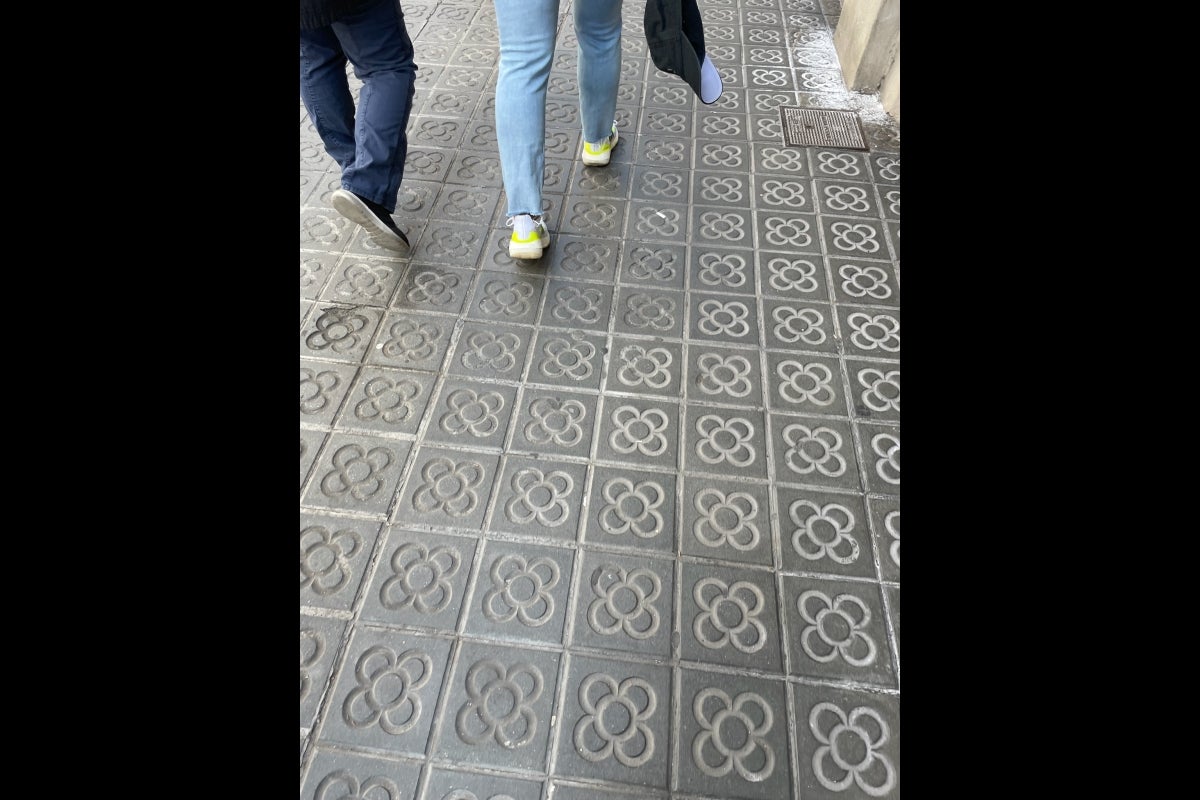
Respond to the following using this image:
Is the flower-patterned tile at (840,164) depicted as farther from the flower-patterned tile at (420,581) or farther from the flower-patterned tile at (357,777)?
the flower-patterned tile at (357,777)

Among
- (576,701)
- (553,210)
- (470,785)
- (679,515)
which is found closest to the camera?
(470,785)

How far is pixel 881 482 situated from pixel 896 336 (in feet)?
1.94

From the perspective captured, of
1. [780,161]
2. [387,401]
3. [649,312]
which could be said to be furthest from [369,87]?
[780,161]

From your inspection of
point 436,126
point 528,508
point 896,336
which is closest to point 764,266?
point 896,336

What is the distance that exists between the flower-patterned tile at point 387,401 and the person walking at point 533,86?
23.7 inches

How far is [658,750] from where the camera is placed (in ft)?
4.71

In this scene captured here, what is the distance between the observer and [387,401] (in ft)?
6.74

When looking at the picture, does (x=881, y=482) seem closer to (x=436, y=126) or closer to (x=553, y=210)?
(x=553, y=210)

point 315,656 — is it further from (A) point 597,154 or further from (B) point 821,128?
(B) point 821,128

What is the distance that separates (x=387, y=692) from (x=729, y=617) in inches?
29.8

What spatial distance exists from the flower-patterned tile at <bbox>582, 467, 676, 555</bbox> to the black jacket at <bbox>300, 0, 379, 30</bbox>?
4.79 ft

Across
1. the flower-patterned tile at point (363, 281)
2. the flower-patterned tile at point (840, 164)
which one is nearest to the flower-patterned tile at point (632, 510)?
the flower-patterned tile at point (363, 281)

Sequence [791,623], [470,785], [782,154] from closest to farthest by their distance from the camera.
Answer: [470,785], [791,623], [782,154]

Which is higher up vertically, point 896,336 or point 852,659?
point 896,336
